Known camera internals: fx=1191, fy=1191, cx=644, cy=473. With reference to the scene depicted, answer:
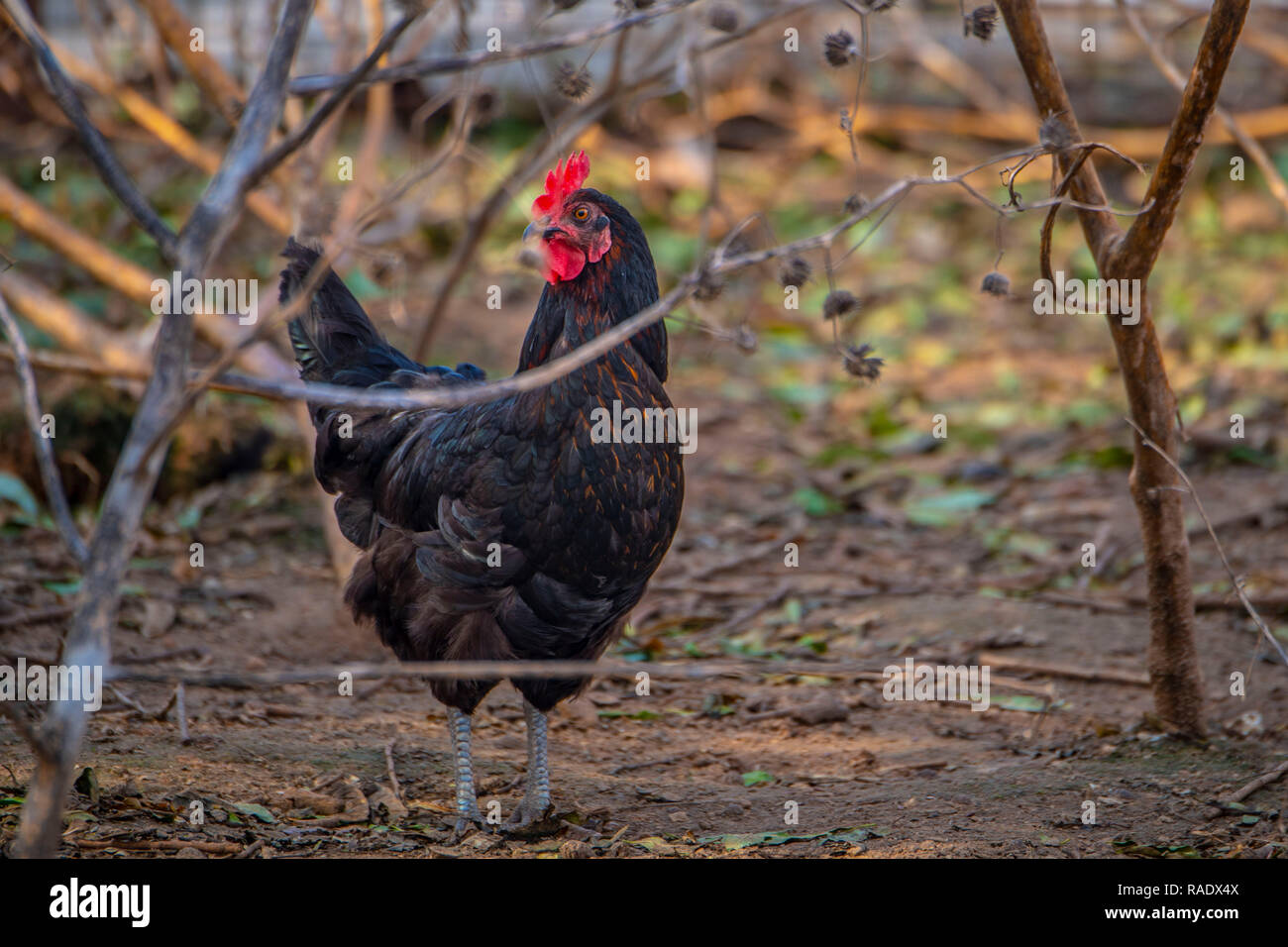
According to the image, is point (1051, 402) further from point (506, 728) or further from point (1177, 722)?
point (506, 728)

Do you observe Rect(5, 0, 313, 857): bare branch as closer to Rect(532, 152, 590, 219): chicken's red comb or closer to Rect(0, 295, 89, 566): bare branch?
Rect(0, 295, 89, 566): bare branch

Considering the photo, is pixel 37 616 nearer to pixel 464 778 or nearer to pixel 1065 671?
pixel 464 778

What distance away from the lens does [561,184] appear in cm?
357

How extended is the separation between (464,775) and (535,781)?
8.7 inches

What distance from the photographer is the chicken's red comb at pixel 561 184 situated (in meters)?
3.55

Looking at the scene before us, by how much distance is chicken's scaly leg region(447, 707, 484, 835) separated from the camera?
3568 mm

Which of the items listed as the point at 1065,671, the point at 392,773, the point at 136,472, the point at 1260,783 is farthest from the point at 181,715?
the point at 1260,783

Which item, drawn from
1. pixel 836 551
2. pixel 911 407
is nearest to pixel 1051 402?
pixel 911 407

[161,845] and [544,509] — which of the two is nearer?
[161,845]

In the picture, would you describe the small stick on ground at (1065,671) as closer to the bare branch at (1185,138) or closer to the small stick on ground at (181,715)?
the bare branch at (1185,138)

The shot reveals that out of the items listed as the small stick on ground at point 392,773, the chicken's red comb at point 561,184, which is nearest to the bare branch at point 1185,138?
the chicken's red comb at point 561,184

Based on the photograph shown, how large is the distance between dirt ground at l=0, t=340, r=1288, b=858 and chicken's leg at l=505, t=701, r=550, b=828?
106 millimetres

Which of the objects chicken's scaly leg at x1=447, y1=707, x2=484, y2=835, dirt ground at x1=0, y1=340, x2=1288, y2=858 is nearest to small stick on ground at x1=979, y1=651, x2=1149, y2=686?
dirt ground at x1=0, y1=340, x2=1288, y2=858

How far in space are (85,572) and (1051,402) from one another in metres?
6.83
